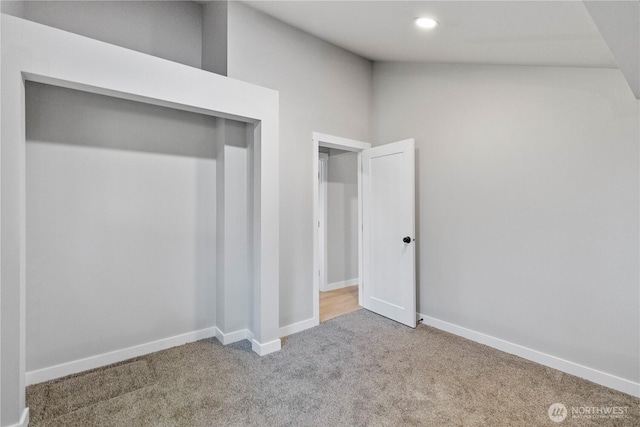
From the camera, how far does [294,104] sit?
10.4 ft

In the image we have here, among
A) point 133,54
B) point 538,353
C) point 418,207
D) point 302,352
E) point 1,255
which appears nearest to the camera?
point 1,255

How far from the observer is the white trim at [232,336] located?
9.55 ft

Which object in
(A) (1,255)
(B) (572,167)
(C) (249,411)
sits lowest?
(C) (249,411)

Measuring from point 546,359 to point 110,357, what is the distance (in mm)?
3506

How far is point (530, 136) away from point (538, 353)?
1774 mm

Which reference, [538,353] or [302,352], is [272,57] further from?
A: [538,353]

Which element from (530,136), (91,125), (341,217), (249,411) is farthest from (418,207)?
(91,125)

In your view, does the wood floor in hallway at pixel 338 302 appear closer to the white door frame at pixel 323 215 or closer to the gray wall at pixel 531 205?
the white door frame at pixel 323 215

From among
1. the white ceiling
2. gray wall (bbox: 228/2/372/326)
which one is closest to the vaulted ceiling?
the white ceiling

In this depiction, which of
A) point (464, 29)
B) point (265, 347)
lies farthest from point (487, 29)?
point (265, 347)

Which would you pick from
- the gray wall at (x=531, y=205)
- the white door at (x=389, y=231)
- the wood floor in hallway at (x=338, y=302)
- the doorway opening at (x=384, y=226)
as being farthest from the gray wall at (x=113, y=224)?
the gray wall at (x=531, y=205)

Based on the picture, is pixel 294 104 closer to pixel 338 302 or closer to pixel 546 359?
pixel 338 302

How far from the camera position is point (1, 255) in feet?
5.43

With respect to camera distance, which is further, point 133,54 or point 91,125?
point 91,125
